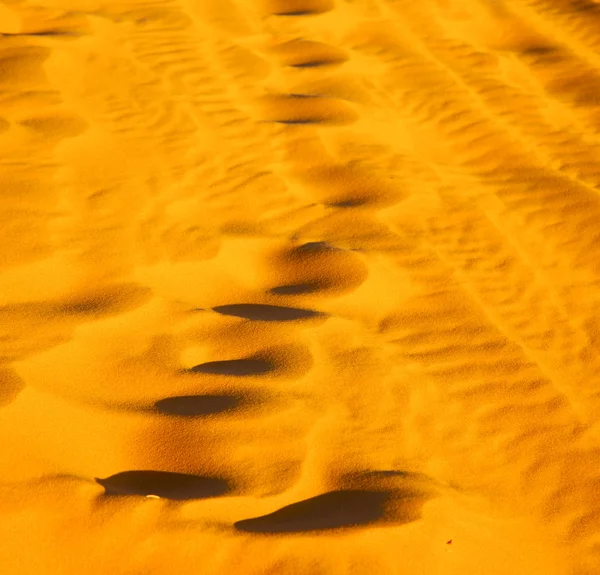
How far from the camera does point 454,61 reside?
393 cm

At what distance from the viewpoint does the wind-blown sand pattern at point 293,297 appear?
170cm

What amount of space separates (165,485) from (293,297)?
787mm

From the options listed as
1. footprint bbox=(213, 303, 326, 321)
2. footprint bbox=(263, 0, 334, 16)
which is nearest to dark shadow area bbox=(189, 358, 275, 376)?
footprint bbox=(213, 303, 326, 321)

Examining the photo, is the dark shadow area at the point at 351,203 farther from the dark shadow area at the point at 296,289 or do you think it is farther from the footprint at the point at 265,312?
the footprint at the point at 265,312

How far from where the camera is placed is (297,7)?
171 inches

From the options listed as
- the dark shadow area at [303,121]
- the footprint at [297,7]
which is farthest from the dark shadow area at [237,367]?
the footprint at [297,7]

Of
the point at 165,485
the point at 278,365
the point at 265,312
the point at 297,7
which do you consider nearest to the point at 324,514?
the point at 165,485

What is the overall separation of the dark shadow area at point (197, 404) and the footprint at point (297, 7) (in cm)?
279

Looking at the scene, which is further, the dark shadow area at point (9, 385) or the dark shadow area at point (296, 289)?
the dark shadow area at point (296, 289)

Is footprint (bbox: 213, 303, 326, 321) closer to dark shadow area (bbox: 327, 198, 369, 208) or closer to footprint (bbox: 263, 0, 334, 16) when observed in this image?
dark shadow area (bbox: 327, 198, 369, 208)

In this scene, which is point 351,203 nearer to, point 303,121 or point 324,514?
point 303,121

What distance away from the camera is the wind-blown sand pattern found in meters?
1.70

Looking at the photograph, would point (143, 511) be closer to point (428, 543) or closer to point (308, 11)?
point (428, 543)

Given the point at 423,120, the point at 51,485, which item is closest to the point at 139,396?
the point at 51,485
